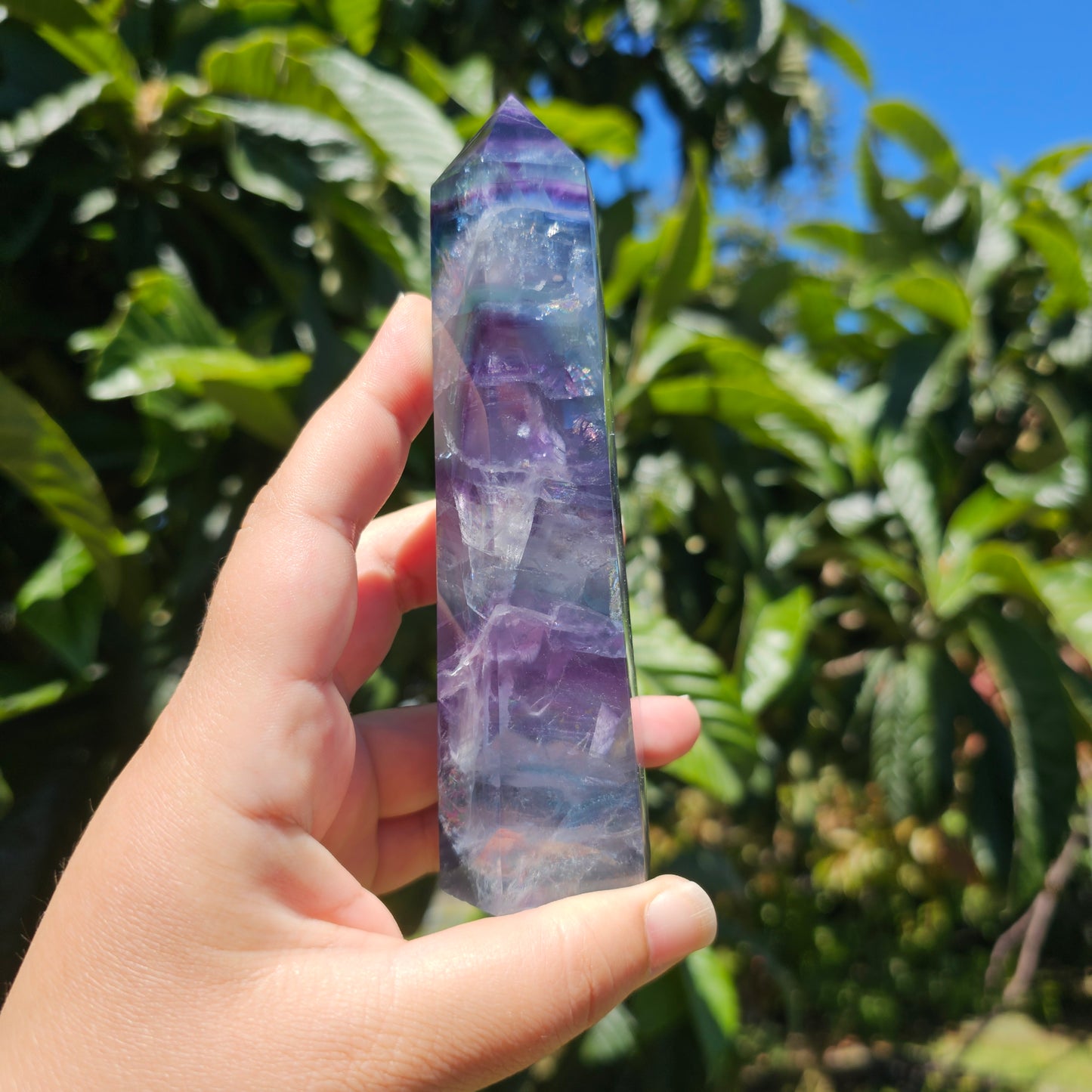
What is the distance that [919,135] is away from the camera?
5.92 feet

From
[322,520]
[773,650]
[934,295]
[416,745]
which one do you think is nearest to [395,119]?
Result: [322,520]

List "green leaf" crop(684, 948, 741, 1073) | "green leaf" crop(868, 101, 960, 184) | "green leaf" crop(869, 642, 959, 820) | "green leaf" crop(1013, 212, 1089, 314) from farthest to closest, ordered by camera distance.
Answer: "green leaf" crop(868, 101, 960, 184)
"green leaf" crop(1013, 212, 1089, 314)
"green leaf" crop(869, 642, 959, 820)
"green leaf" crop(684, 948, 741, 1073)

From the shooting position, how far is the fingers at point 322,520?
26.0 inches

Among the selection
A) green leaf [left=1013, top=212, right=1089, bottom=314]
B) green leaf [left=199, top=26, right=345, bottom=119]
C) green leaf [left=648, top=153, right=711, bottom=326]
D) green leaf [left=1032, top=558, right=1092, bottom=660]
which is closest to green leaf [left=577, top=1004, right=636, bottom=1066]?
green leaf [left=1032, top=558, right=1092, bottom=660]

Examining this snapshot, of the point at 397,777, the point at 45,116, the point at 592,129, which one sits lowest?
the point at 397,777

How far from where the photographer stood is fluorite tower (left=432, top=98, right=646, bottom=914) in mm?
712

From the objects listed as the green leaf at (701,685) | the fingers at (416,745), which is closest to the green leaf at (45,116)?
the fingers at (416,745)

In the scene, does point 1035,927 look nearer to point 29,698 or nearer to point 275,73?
point 29,698

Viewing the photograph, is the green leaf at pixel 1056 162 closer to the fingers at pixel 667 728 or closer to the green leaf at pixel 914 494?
the green leaf at pixel 914 494

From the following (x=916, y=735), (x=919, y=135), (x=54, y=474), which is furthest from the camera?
(x=919, y=135)

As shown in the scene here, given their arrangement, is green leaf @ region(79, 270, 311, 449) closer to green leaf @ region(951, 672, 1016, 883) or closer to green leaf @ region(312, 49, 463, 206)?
green leaf @ region(312, 49, 463, 206)

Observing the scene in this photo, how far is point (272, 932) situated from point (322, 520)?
0.31 meters

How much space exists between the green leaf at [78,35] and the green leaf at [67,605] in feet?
1.88

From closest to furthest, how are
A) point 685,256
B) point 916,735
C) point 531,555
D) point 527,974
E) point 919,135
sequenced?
point 527,974 < point 531,555 < point 685,256 < point 916,735 < point 919,135
